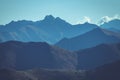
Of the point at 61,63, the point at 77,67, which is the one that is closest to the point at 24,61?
the point at 61,63

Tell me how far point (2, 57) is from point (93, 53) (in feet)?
211

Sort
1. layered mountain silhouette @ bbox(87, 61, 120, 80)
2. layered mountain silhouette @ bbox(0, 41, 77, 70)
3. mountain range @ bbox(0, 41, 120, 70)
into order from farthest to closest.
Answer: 1. mountain range @ bbox(0, 41, 120, 70)
2. layered mountain silhouette @ bbox(0, 41, 77, 70)
3. layered mountain silhouette @ bbox(87, 61, 120, 80)

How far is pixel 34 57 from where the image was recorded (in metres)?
174

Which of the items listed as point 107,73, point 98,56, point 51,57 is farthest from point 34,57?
point 107,73

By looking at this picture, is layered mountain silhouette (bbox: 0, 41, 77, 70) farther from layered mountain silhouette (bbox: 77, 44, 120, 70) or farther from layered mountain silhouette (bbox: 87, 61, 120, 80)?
layered mountain silhouette (bbox: 87, 61, 120, 80)

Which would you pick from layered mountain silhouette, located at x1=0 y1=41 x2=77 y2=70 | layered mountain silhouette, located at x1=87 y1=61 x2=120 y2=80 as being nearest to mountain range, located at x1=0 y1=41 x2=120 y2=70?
layered mountain silhouette, located at x1=0 y1=41 x2=77 y2=70

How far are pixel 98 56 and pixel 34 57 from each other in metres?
44.9

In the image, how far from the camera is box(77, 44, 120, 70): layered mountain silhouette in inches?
6693

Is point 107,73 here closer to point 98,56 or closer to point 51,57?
point 98,56

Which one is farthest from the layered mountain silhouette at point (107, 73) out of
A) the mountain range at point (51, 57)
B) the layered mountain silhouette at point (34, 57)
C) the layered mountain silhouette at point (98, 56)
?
the layered mountain silhouette at point (34, 57)

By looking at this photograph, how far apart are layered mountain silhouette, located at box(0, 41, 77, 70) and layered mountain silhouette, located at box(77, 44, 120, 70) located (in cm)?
580

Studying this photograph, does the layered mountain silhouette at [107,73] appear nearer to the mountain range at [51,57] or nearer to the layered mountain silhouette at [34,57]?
the mountain range at [51,57]

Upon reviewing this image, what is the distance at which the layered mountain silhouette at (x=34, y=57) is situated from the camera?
16650cm

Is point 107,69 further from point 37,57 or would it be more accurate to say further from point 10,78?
point 37,57
